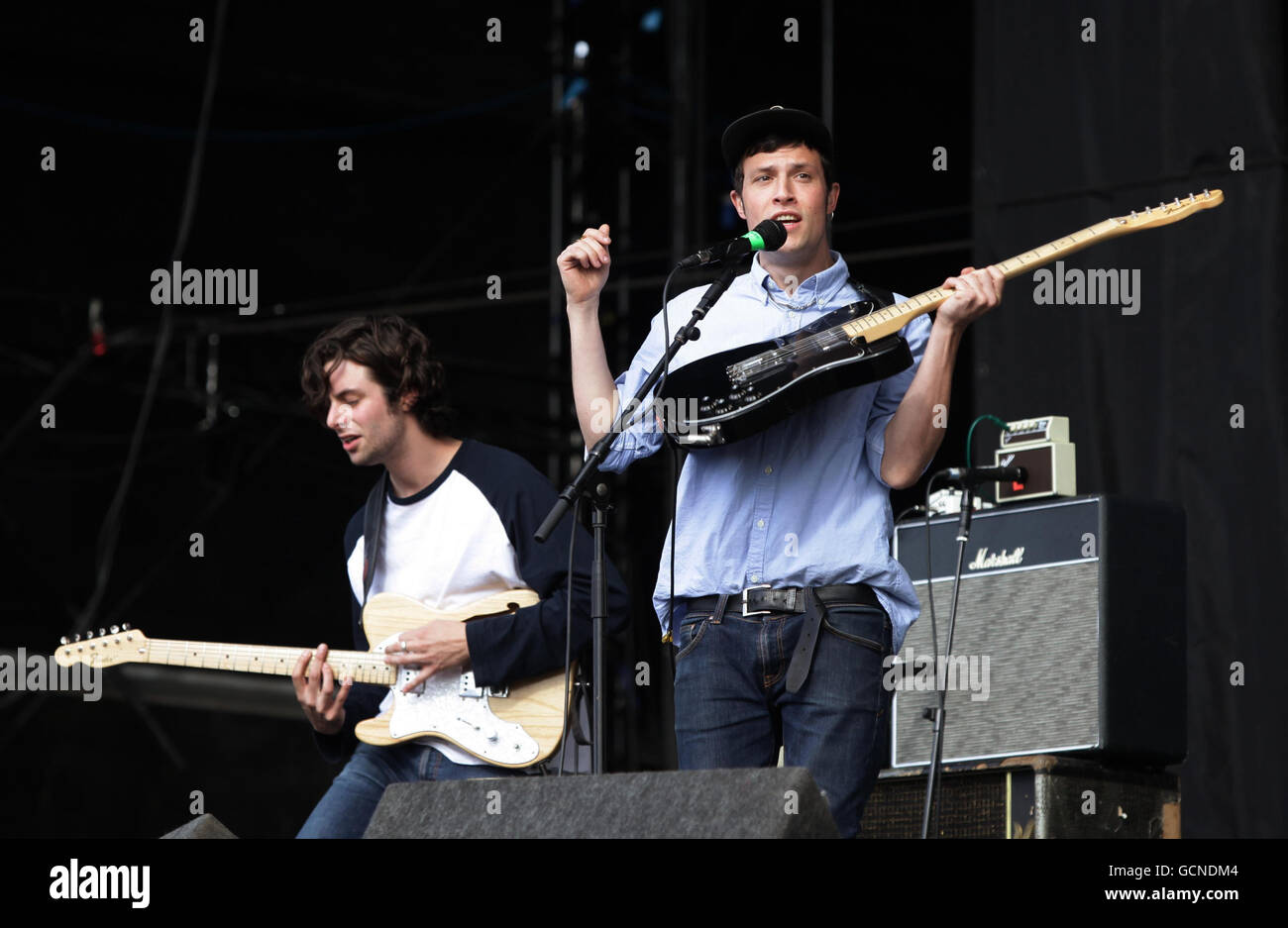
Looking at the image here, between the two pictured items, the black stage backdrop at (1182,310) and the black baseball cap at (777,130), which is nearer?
the black baseball cap at (777,130)

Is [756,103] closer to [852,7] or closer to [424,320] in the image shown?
[852,7]

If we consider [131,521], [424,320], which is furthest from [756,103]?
[131,521]

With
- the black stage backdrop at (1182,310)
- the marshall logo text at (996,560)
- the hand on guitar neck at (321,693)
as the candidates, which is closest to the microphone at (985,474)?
the marshall logo text at (996,560)

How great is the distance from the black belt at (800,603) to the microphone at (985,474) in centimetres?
106

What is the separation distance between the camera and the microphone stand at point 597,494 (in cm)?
285

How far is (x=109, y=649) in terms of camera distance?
422cm

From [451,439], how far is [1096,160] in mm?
2289

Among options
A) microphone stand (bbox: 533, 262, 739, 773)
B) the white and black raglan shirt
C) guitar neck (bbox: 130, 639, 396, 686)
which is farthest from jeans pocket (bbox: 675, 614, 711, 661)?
guitar neck (bbox: 130, 639, 396, 686)

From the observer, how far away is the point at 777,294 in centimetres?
309

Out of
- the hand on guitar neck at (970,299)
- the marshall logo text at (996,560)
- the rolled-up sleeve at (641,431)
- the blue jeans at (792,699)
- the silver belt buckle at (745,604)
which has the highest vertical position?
the hand on guitar neck at (970,299)

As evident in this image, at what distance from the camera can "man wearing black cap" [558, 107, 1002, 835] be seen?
276cm

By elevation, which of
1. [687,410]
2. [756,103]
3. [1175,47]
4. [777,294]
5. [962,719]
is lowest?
[962,719]

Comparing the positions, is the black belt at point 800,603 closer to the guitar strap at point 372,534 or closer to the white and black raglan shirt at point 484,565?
the white and black raglan shirt at point 484,565

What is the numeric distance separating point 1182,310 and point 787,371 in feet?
7.27
